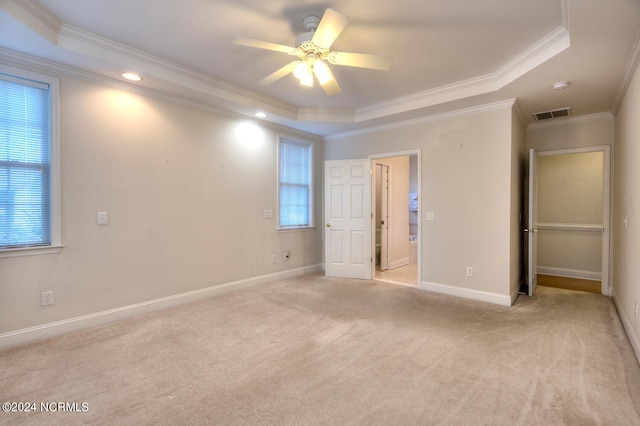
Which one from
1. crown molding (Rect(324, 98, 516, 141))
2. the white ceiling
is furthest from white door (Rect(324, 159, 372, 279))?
the white ceiling

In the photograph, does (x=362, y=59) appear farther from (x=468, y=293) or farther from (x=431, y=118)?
(x=468, y=293)

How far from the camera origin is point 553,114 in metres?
4.29

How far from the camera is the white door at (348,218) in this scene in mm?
5223

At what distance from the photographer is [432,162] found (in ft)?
14.8

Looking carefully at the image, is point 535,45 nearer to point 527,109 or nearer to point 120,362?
point 527,109

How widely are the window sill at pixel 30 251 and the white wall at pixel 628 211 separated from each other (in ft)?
16.7

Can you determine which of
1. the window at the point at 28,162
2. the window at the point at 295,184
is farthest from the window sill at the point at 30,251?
the window at the point at 295,184

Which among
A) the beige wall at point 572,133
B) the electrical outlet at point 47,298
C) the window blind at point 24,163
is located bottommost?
the electrical outlet at point 47,298

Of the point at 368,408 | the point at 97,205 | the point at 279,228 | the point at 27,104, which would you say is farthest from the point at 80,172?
the point at 368,408

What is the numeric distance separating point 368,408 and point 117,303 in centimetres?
286

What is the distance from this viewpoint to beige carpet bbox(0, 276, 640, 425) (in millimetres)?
1864

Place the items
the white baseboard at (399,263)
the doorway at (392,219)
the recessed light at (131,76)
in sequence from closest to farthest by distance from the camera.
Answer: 1. the recessed light at (131,76)
2. the doorway at (392,219)
3. the white baseboard at (399,263)

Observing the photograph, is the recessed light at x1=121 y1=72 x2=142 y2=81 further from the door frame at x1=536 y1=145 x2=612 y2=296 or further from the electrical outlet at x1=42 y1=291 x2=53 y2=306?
the door frame at x1=536 y1=145 x2=612 y2=296

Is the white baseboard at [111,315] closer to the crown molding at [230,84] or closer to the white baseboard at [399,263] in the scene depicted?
the crown molding at [230,84]
